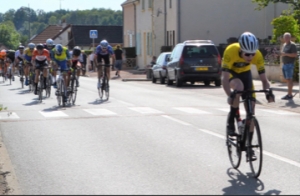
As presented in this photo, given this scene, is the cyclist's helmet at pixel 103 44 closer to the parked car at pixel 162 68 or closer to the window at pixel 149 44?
the parked car at pixel 162 68

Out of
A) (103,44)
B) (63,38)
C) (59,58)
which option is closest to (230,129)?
(59,58)

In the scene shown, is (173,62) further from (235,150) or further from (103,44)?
(235,150)

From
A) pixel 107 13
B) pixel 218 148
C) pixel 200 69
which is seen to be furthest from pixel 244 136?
pixel 107 13

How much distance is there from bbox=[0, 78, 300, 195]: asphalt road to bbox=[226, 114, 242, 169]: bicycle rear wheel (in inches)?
5.7

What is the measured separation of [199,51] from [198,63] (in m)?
0.55

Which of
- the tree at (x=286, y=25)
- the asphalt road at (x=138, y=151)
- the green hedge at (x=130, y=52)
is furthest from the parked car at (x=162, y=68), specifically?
the green hedge at (x=130, y=52)

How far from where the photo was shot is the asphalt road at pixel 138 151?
8297 millimetres

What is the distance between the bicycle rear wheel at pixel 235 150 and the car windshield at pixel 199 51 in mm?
18953

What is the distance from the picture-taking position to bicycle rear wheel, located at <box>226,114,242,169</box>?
9.00m

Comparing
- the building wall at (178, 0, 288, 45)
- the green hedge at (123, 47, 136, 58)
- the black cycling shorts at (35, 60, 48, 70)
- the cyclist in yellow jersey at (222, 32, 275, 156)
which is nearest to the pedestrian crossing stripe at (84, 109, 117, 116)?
the black cycling shorts at (35, 60, 48, 70)

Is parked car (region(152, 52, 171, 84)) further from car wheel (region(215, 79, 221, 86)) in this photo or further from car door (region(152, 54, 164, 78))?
car wheel (region(215, 79, 221, 86))

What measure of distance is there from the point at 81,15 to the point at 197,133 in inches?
6833

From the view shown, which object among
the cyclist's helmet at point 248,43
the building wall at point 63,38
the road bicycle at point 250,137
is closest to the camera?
the cyclist's helmet at point 248,43

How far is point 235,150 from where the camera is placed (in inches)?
362
